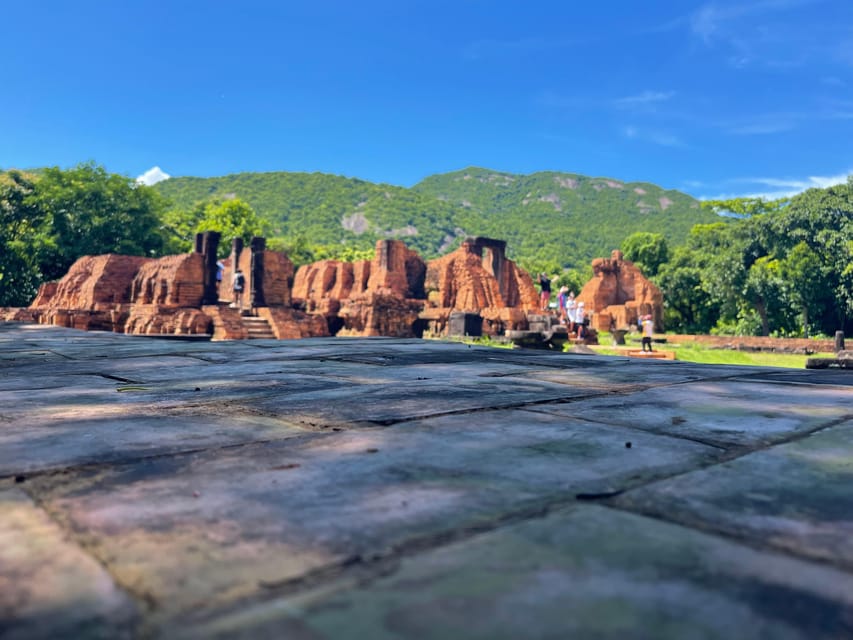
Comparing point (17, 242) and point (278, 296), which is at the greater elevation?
point (17, 242)

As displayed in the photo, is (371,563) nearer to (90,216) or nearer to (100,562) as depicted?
(100,562)

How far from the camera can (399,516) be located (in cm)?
119

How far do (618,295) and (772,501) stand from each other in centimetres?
3377

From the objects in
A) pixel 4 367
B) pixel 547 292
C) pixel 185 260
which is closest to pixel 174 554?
pixel 4 367

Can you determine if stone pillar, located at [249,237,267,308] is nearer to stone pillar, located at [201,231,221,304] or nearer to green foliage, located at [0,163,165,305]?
stone pillar, located at [201,231,221,304]

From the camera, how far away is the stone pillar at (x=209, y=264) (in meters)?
20.1

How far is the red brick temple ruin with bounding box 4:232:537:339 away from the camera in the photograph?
50.7 feet

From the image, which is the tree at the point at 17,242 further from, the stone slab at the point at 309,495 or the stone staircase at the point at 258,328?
the stone slab at the point at 309,495

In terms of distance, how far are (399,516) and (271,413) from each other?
4.30ft

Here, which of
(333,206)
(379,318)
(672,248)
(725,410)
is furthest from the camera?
(333,206)

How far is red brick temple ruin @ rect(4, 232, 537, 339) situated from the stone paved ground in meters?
13.1

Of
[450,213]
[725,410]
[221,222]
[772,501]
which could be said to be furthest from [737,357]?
[450,213]

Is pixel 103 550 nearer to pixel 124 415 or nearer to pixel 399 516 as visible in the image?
pixel 399 516

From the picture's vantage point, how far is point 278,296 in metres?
20.5
